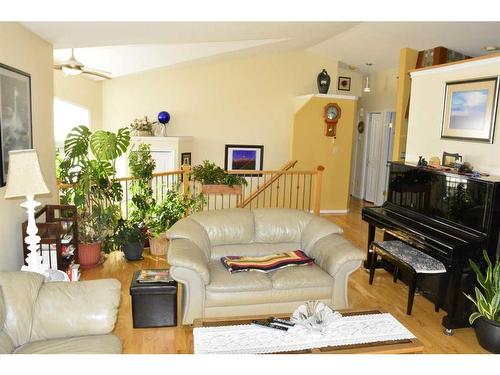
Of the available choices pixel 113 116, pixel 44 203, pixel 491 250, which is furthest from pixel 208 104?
pixel 491 250

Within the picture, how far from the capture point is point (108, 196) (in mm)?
4824

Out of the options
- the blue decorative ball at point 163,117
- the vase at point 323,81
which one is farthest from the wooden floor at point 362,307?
the vase at point 323,81

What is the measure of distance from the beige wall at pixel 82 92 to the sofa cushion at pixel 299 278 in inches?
189

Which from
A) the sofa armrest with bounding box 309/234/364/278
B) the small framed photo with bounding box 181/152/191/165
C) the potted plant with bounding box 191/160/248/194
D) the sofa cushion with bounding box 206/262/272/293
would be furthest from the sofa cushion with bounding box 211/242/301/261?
the small framed photo with bounding box 181/152/191/165

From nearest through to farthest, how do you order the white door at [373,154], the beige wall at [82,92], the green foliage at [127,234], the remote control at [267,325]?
the remote control at [267,325] < the green foliage at [127,234] < the beige wall at [82,92] < the white door at [373,154]

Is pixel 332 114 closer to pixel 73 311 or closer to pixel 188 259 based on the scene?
pixel 188 259

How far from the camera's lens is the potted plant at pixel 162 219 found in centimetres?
504

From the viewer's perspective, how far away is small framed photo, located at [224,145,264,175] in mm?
8227

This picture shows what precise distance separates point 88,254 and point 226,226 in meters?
1.76

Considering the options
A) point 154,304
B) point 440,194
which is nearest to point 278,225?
point 154,304

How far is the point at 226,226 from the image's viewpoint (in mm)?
3898

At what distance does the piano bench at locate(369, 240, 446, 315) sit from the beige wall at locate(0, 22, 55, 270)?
3.35 m

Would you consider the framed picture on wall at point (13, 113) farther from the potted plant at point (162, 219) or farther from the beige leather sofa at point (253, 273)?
the potted plant at point (162, 219)
